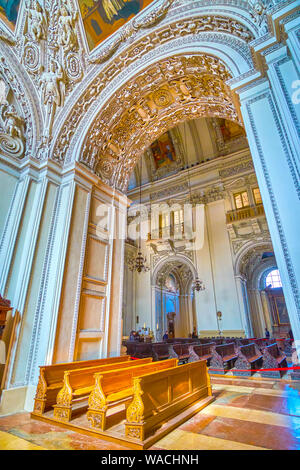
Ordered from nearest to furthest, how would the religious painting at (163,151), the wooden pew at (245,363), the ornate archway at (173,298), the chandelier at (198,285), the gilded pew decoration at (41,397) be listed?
1. the gilded pew decoration at (41,397)
2. the wooden pew at (245,363)
3. the chandelier at (198,285)
4. the ornate archway at (173,298)
5. the religious painting at (163,151)

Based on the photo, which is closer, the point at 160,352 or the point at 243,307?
the point at 160,352

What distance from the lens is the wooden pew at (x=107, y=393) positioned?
288cm

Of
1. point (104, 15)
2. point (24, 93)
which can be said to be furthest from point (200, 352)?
point (104, 15)

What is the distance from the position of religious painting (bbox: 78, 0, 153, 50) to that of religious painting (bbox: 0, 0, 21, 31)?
4.96 feet

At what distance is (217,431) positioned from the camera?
281cm

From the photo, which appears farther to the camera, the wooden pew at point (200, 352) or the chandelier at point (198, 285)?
the chandelier at point (198, 285)

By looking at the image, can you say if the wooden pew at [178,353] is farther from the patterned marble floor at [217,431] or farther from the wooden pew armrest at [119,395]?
the wooden pew armrest at [119,395]

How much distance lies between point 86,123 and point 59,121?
2.13 feet

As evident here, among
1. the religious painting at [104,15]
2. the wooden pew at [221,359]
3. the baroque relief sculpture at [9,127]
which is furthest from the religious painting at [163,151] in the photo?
the wooden pew at [221,359]

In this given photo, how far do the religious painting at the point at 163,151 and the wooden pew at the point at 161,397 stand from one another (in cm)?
1498

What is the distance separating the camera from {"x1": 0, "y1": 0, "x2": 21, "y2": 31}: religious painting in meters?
5.62

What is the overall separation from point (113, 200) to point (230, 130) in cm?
1137

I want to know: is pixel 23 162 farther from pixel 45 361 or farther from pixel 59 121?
pixel 45 361

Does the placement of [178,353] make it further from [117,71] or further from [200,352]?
[117,71]
